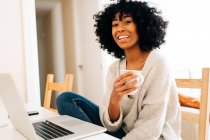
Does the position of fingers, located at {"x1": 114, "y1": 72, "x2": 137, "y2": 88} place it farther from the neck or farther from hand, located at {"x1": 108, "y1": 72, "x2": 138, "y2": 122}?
the neck

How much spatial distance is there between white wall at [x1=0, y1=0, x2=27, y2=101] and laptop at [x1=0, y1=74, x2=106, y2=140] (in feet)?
4.91

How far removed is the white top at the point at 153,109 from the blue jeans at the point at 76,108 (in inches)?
1.9

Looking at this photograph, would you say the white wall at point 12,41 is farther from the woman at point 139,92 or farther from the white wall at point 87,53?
the woman at point 139,92

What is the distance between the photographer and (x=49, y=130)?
2.19ft

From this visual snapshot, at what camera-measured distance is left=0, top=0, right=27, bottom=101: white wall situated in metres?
2.06

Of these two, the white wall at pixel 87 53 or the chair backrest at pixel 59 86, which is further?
the white wall at pixel 87 53

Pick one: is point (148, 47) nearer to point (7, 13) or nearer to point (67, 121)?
point (67, 121)

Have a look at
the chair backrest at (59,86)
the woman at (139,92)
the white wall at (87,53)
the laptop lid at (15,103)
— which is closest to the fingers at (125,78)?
the woman at (139,92)

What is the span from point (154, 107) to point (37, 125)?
446 mm

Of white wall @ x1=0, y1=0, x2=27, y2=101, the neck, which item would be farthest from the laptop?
white wall @ x1=0, y1=0, x2=27, y2=101

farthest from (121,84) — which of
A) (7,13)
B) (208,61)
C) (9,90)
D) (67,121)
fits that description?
(7,13)

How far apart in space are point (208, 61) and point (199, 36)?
0.71 feet

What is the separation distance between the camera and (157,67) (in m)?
0.94

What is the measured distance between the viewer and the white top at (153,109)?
2.89 feet
